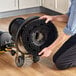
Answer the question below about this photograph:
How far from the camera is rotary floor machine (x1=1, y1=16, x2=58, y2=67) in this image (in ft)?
6.91

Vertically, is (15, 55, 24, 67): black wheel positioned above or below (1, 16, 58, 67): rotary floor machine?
below

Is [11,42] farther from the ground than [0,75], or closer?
farther from the ground

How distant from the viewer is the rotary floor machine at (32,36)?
83.0 inches

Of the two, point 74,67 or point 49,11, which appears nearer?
point 74,67

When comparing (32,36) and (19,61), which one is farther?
(19,61)

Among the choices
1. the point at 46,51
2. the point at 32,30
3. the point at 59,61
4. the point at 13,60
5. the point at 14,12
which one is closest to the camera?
the point at 46,51

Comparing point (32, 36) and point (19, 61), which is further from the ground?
point (32, 36)

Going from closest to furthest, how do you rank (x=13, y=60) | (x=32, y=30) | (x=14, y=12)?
(x=32, y=30), (x=13, y=60), (x=14, y=12)

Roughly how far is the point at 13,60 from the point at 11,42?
7.3 inches

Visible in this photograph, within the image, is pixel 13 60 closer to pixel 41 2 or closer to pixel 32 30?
pixel 32 30

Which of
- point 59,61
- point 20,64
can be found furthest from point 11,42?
point 59,61

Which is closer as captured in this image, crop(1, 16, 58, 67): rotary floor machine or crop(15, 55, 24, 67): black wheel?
crop(1, 16, 58, 67): rotary floor machine

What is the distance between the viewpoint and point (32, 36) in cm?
214

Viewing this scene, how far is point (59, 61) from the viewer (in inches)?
89.2
